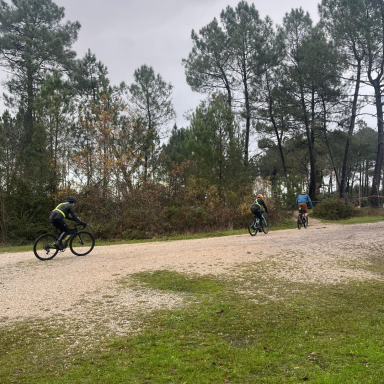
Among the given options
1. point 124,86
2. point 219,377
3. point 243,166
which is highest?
point 124,86

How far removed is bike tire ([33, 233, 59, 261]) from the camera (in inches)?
353

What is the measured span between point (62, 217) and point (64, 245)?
2.65 feet

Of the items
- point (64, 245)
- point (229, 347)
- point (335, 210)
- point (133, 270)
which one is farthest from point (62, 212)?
point (335, 210)

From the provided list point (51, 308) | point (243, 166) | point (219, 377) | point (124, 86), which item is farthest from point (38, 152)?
point (219, 377)

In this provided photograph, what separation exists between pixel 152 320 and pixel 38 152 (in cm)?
1716

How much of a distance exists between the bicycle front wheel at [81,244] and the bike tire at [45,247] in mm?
465

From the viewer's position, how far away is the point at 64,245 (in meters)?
9.19

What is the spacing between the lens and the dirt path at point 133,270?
5.06 metres

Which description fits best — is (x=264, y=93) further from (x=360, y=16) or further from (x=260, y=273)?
(x=260, y=273)

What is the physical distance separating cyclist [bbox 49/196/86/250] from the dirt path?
0.63 m

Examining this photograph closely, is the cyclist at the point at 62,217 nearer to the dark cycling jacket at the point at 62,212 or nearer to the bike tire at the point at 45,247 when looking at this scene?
the dark cycling jacket at the point at 62,212

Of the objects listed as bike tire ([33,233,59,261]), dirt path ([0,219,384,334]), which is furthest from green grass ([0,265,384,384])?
bike tire ([33,233,59,261])

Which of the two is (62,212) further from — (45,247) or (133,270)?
(133,270)

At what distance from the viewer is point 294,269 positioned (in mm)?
7359
